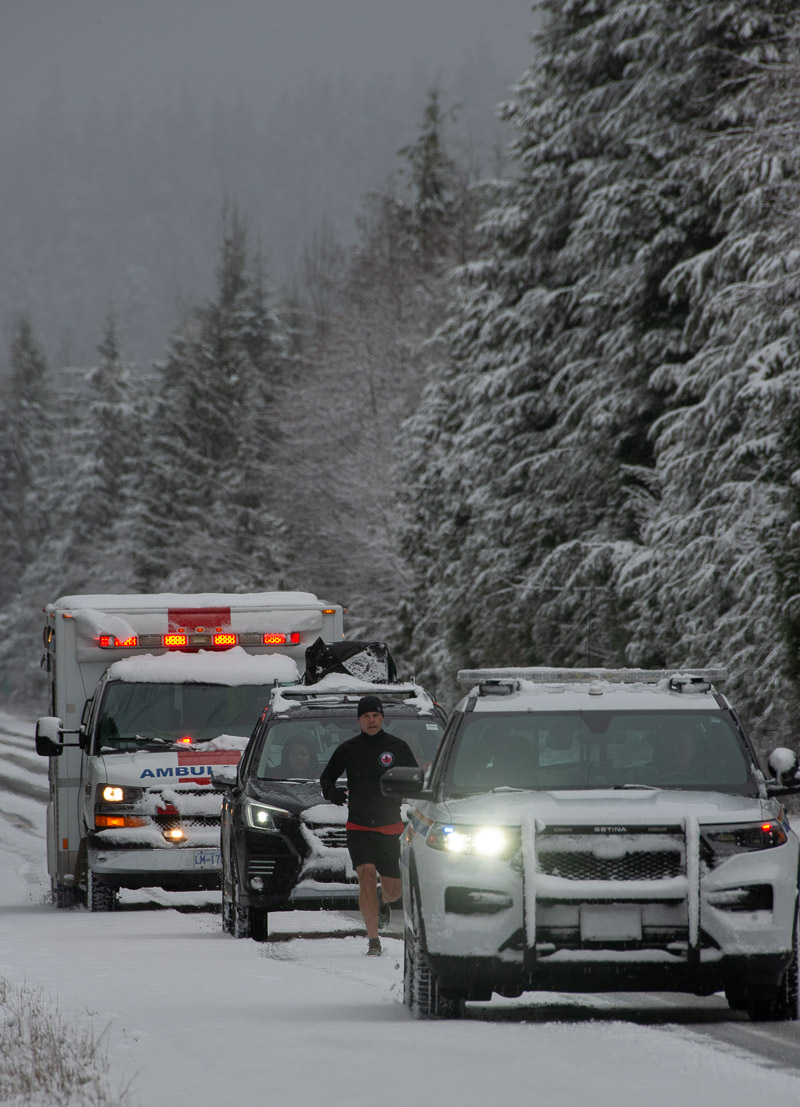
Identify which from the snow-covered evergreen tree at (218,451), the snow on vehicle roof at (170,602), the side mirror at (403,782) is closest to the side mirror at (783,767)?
the side mirror at (403,782)

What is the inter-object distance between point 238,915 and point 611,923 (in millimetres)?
5130

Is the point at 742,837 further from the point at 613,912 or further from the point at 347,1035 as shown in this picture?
the point at 347,1035

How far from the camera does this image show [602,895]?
24.6 ft

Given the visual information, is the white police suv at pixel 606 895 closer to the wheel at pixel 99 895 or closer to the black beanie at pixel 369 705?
the black beanie at pixel 369 705

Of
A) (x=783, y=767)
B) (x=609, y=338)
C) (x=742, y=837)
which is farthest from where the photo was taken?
(x=609, y=338)

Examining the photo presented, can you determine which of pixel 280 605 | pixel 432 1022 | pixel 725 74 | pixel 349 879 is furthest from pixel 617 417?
pixel 432 1022

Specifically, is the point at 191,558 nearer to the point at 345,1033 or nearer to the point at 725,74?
the point at 725,74

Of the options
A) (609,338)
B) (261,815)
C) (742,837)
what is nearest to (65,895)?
(261,815)

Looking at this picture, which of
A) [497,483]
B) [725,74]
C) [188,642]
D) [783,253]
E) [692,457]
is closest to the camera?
[188,642]

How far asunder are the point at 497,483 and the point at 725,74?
8.83 metres

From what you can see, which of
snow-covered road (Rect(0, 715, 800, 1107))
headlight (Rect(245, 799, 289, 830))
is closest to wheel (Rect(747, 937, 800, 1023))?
snow-covered road (Rect(0, 715, 800, 1107))

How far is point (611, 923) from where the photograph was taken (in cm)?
A: 751

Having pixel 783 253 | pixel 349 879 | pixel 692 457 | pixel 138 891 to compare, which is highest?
pixel 783 253

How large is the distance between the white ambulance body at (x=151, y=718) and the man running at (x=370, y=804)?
3622 mm
